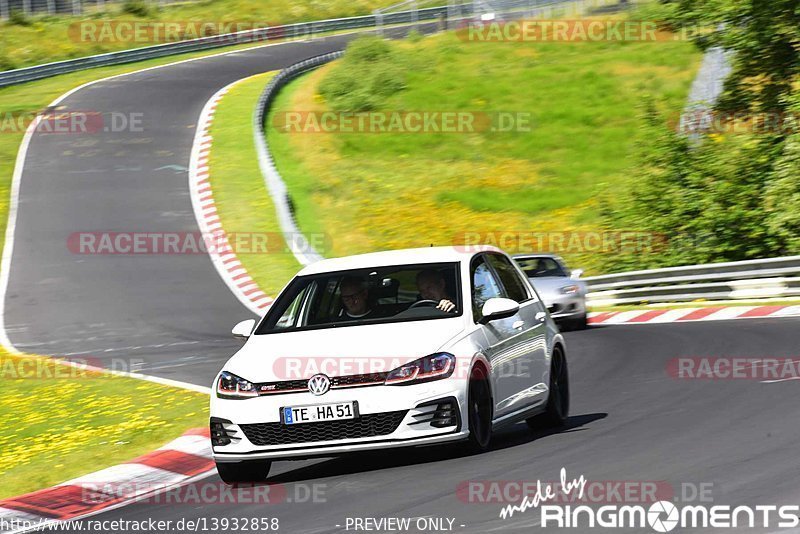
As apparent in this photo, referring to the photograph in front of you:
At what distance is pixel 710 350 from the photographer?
53.5 ft

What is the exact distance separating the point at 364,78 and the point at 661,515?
39.6 meters

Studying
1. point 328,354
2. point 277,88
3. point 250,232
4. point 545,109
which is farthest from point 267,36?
point 328,354

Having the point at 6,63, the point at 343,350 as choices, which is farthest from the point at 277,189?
the point at 6,63

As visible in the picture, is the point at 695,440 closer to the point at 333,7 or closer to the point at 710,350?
the point at 710,350

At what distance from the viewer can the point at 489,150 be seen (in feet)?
134

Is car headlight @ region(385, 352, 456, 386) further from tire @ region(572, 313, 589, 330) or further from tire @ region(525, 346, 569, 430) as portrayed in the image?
tire @ region(572, 313, 589, 330)

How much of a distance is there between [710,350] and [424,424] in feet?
28.1

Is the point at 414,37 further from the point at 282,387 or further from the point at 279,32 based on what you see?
the point at 282,387

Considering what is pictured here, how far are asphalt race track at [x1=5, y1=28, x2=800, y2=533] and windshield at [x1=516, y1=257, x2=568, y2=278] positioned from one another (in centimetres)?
133
